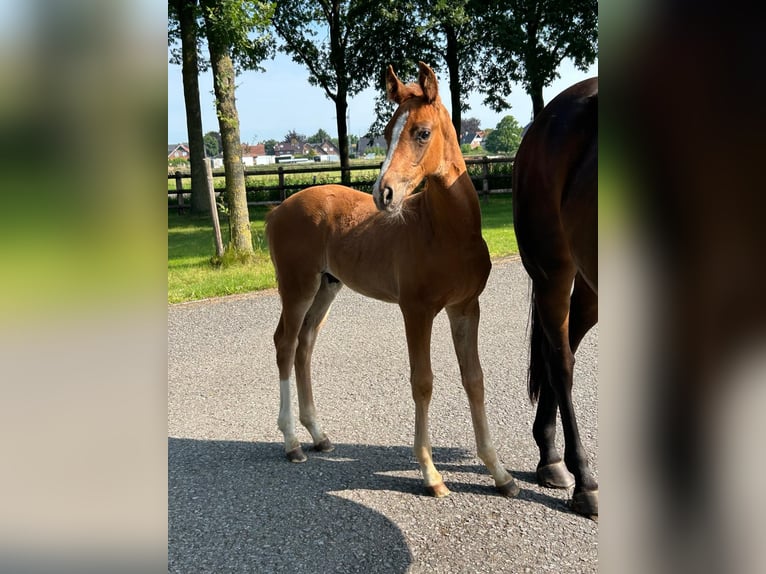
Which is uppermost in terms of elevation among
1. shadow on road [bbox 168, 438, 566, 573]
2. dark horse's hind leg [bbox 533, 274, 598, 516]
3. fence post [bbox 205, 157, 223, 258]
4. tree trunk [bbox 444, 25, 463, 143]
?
tree trunk [bbox 444, 25, 463, 143]

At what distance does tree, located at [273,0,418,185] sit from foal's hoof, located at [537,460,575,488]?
1577 centimetres

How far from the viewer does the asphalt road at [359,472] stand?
2572 millimetres

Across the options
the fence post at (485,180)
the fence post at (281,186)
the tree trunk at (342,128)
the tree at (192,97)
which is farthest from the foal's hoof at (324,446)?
the tree trunk at (342,128)

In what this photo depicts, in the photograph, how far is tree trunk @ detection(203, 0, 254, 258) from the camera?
9.04 m

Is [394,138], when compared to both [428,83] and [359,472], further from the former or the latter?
[359,472]

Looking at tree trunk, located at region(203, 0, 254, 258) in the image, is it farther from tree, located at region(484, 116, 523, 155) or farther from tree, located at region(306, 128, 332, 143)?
tree, located at region(306, 128, 332, 143)

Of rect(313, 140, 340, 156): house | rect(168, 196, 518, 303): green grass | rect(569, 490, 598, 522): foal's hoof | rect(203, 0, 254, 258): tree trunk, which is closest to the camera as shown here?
rect(569, 490, 598, 522): foal's hoof

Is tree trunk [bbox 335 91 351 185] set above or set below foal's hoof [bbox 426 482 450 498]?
above

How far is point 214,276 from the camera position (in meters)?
8.31

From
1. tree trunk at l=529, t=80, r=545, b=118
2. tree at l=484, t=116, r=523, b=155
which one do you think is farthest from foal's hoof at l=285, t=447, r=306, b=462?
tree at l=484, t=116, r=523, b=155

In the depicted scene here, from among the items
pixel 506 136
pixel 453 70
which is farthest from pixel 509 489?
pixel 506 136
